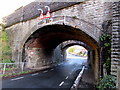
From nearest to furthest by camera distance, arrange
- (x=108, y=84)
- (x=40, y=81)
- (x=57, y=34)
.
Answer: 1. (x=108, y=84)
2. (x=40, y=81)
3. (x=57, y=34)

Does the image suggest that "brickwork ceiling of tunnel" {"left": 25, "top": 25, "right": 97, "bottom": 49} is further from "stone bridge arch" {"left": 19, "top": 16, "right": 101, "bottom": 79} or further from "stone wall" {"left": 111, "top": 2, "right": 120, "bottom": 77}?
"stone wall" {"left": 111, "top": 2, "right": 120, "bottom": 77}

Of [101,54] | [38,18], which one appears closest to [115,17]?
[101,54]

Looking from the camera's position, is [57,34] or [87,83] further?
[57,34]

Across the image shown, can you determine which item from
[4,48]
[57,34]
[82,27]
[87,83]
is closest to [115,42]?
[82,27]

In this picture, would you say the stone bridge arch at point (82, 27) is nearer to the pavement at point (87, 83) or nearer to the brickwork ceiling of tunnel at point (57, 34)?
the brickwork ceiling of tunnel at point (57, 34)

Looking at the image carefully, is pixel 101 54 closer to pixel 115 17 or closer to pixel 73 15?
pixel 115 17

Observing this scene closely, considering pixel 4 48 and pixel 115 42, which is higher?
pixel 115 42

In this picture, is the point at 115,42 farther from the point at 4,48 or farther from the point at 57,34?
the point at 4,48

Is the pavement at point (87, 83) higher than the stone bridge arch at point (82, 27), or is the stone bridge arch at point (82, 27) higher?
the stone bridge arch at point (82, 27)

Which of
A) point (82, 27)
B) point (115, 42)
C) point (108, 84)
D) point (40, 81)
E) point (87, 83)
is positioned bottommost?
point (87, 83)

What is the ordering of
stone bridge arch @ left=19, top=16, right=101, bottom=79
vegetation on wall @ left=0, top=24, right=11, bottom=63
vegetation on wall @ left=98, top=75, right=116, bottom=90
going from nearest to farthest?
vegetation on wall @ left=98, top=75, right=116, bottom=90 < stone bridge arch @ left=19, top=16, right=101, bottom=79 < vegetation on wall @ left=0, top=24, right=11, bottom=63

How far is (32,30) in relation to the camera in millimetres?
10266

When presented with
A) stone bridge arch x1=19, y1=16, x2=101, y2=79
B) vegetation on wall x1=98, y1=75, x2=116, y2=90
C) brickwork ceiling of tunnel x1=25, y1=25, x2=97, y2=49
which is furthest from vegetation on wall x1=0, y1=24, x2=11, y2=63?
vegetation on wall x1=98, y1=75, x2=116, y2=90

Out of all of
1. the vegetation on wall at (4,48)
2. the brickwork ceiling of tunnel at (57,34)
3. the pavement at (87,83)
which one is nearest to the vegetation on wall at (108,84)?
the pavement at (87,83)
